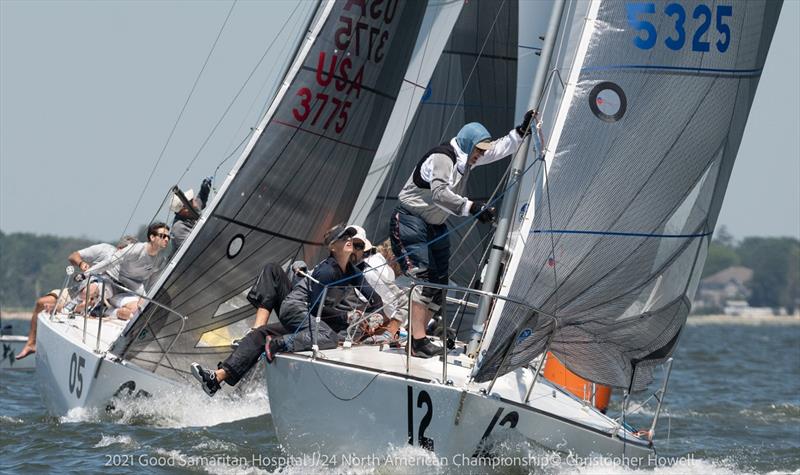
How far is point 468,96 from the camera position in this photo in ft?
39.7

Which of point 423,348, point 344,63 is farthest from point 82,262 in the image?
point 423,348

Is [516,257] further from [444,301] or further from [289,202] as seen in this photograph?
[289,202]

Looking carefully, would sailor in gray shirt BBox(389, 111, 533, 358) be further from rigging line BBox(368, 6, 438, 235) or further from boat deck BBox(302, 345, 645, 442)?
rigging line BBox(368, 6, 438, 235)

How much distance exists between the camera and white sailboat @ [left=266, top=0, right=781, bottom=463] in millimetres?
7246

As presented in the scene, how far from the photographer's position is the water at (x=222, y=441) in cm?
796

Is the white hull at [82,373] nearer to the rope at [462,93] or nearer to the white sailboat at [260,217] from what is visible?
the white sailboat at [260,217]

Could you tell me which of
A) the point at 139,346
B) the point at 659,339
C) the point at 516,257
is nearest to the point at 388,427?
the point at 516,257

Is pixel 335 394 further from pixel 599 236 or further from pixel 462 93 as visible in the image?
pixel 462 93

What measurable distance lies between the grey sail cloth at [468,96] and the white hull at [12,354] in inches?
213

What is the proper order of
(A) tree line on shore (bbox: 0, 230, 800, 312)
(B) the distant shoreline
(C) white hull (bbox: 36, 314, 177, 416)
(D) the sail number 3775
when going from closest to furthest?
(C) white hull (bbox: 36, 314, 177, 416)
(D) the sail number 3775
(A) tree line on shore (bbox: 0, 230, 800, 312)
(B) the distant shoreline

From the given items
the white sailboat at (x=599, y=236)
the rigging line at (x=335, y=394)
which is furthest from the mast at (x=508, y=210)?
the rigging line at (x=335, y=394)

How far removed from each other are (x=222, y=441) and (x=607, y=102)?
353cm

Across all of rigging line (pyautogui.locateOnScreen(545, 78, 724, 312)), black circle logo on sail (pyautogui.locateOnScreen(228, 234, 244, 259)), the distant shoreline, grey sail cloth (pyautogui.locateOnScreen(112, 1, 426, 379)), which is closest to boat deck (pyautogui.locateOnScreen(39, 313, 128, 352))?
grey sail cloth (pyautogui.locateOnScreen(112, 1, 426, 379))

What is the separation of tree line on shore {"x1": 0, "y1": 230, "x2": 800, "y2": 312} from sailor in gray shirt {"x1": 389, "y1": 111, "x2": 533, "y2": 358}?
63254mm
